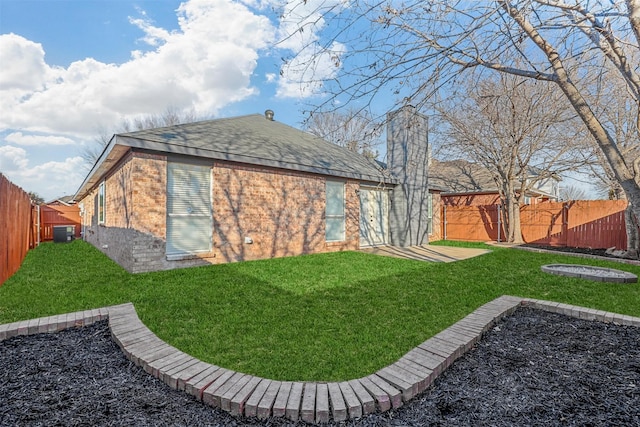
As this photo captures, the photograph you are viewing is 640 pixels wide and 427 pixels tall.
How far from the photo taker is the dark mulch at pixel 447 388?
1.84 meters

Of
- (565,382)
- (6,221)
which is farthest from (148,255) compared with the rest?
(565,382)

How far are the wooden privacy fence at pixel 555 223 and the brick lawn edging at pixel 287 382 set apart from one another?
32.2 ft

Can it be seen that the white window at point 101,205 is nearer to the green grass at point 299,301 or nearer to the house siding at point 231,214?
the house siding at point 231,214

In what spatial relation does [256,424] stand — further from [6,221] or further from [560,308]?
[6,221]

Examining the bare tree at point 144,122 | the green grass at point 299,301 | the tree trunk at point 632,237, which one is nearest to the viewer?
the green grass at point 299,301

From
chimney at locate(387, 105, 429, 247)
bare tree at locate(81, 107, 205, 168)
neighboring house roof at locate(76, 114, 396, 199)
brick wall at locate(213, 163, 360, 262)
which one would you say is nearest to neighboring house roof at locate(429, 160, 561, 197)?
chimney at locate(387, 105, 429, 247)

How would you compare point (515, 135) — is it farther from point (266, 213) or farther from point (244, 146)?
point (244, 146)

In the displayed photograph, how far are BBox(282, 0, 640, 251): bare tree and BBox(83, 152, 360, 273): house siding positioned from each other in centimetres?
440

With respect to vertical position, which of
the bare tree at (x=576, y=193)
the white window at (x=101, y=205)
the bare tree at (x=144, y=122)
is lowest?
the white window at (x=101, y=205)

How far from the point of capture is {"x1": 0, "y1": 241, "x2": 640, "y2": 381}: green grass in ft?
8.89

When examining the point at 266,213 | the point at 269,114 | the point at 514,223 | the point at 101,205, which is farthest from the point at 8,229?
the point at 514,223

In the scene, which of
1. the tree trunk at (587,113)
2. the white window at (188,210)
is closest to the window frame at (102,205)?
the white window at (188,210)

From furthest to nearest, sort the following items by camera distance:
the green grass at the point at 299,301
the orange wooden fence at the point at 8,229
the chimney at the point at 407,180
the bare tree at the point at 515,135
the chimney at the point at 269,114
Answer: the chimney at the point at 269,114
the chimney at the point at 407,180
the bare tree at the point at 515,135
the orange wooden fence at the point at 8,229
the green grass at the point at 299,301

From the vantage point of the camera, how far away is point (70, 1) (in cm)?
641
